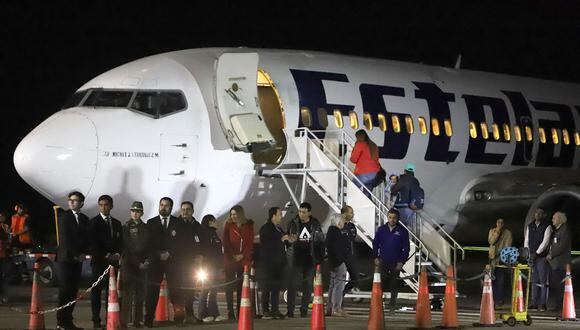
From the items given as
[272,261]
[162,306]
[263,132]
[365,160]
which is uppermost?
[263,132]

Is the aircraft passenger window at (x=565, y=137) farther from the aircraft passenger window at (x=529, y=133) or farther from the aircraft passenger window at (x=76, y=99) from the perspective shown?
the aircraft passenger window at (x=76, y=99)

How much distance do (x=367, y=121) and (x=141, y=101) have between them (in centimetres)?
425

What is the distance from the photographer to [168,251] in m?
16.3

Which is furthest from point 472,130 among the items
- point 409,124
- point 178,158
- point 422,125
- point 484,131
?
point 178,158

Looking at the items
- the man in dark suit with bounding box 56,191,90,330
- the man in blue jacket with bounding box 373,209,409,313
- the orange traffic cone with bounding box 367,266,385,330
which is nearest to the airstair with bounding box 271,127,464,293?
the man in blue jacket with bounding box 373,209,409,313

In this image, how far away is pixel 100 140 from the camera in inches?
811

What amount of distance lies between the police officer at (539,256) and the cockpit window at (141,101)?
19.8ft

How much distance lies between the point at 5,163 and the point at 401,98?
2087 cm

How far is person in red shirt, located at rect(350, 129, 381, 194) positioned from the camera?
836 inches

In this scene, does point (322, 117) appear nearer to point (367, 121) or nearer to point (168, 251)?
point (367, 121)

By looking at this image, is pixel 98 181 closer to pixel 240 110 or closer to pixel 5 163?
pixel 240 110

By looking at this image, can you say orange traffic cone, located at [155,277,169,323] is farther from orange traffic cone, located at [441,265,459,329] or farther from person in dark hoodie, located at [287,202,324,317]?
orange traffic cone, located at [441,265,459,329]

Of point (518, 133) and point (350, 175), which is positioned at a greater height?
point (518, 133)

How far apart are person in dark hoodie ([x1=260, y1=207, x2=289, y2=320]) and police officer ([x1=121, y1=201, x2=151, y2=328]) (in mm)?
2343
